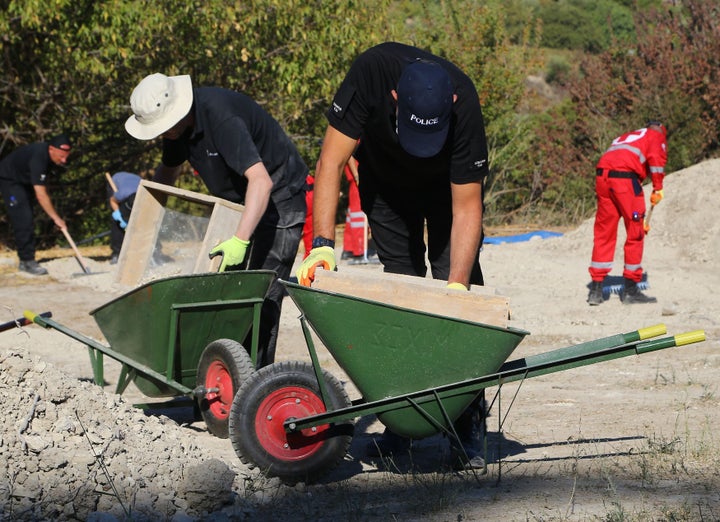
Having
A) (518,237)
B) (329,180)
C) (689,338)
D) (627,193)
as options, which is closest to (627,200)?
(627,193)

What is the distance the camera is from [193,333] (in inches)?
184

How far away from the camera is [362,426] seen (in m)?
5.01

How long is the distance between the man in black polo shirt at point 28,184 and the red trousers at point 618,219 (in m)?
5.77

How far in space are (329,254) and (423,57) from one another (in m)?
0.91

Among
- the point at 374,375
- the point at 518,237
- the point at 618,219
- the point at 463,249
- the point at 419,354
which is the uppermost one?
the point at 463,249

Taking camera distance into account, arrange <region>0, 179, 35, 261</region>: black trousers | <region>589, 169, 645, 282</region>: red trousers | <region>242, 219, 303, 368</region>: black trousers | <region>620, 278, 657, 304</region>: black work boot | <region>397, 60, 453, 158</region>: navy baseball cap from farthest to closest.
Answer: <region>0, 179, 35, 261</region>: black trousers → <region>620, 278, 657, 304</region>: black work boot → <region>589, 169, 645, 282</region>: red trousers → <region>242, 219, 303, 368</region>: black trousers → <region>397, 60, 453, 158</region>: navy baseball cap

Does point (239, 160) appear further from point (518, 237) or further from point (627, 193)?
point (518, 237)

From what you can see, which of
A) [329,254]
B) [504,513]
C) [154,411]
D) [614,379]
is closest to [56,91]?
[154,411]

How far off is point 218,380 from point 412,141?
5.38ft

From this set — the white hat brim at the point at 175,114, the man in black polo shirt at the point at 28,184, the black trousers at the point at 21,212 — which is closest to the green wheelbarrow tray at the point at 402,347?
the white hat brim at the point at 175,114

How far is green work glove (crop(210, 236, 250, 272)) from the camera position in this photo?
4426 mm

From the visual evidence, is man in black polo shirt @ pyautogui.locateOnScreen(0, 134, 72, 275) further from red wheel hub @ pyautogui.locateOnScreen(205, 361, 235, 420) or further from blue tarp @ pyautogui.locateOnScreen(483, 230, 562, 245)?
red wheel hub @ pyautogui.locateOnScreen(205, 361, 235, 420)

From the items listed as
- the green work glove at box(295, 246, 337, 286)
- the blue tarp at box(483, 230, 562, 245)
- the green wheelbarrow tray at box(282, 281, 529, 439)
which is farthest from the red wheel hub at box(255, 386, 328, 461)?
the blue tarp at box(483, 230, 562, 245)

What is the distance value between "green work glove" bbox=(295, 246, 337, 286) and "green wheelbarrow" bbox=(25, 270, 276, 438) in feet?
2.58
